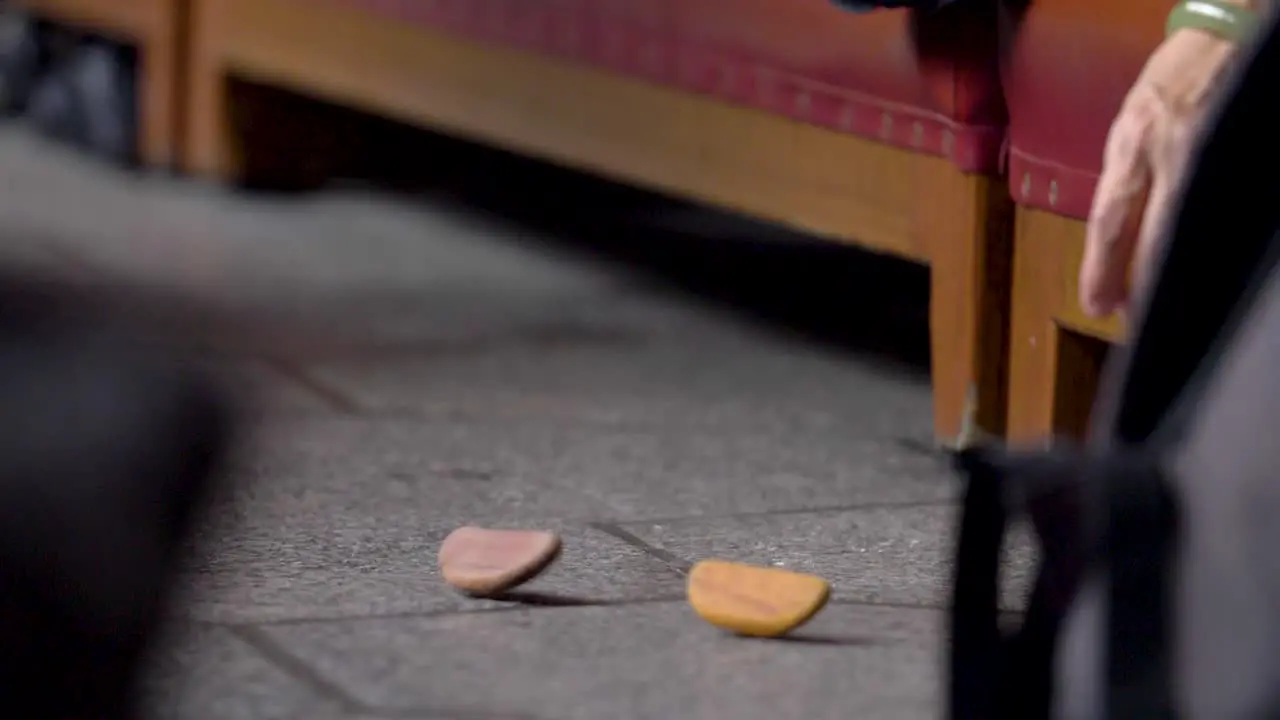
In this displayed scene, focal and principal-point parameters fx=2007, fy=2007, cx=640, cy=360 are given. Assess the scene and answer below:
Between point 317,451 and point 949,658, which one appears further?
point 317,451

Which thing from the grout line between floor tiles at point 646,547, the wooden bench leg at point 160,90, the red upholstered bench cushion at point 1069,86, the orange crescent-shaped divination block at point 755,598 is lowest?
the wooden bench leg at point 160,90

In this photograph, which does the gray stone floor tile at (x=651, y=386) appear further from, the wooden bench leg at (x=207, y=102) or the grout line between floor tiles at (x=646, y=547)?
the wooden bench leg at (x=207, y=102)

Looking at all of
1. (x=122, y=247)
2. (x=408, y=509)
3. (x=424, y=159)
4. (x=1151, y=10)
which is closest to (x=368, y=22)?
(x=122, y=247)

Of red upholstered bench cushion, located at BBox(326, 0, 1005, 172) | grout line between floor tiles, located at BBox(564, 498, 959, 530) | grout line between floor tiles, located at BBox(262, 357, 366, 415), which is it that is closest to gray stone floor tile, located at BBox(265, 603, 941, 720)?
grout line between floor tiles, located at BBox(564, 498, 959, 530)

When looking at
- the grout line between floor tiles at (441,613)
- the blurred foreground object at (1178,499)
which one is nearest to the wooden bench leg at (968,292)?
the grout line between floor tiles at (441,613)

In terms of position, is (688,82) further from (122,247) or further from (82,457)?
(82,457)

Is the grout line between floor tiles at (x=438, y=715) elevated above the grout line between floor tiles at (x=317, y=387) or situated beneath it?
elevated above
